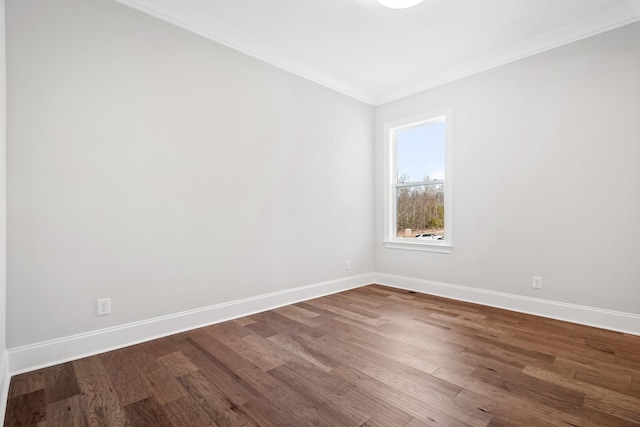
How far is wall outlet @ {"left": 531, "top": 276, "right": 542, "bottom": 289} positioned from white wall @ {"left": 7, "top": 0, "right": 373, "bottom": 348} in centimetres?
237

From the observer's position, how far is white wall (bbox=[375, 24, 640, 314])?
271 cm

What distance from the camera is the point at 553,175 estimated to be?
3061 millimetres

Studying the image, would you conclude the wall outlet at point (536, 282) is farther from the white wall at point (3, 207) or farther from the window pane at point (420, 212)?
the white wall at point (3, 207)

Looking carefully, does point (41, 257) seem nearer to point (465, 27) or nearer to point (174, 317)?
point (174, 317)

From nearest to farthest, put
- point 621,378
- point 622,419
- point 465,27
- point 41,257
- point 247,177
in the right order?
point 622,419
point 621,378
point 41,257
point 465,27
point 247,177

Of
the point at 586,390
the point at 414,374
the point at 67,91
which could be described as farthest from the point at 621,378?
the point at 67,91

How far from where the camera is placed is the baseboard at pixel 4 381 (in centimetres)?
159

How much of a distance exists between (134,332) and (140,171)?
1.28 metres

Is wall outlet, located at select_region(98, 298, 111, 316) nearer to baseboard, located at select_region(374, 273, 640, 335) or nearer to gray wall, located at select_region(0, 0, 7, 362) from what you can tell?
gray wall, located at select_region(0, 0, 7, 362)

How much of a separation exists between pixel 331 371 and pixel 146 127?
2341 millimetres

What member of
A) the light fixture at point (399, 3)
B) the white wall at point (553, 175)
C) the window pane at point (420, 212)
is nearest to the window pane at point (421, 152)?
the window pane at point (420, 212)

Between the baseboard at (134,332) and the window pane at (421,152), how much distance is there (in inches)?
85.6

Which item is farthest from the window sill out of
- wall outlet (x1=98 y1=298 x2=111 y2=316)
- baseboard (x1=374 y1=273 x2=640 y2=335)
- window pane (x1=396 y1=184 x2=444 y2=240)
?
wall outlet (x1=98 y1=298 x2=111 y2=316)

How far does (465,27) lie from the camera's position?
2.91m
